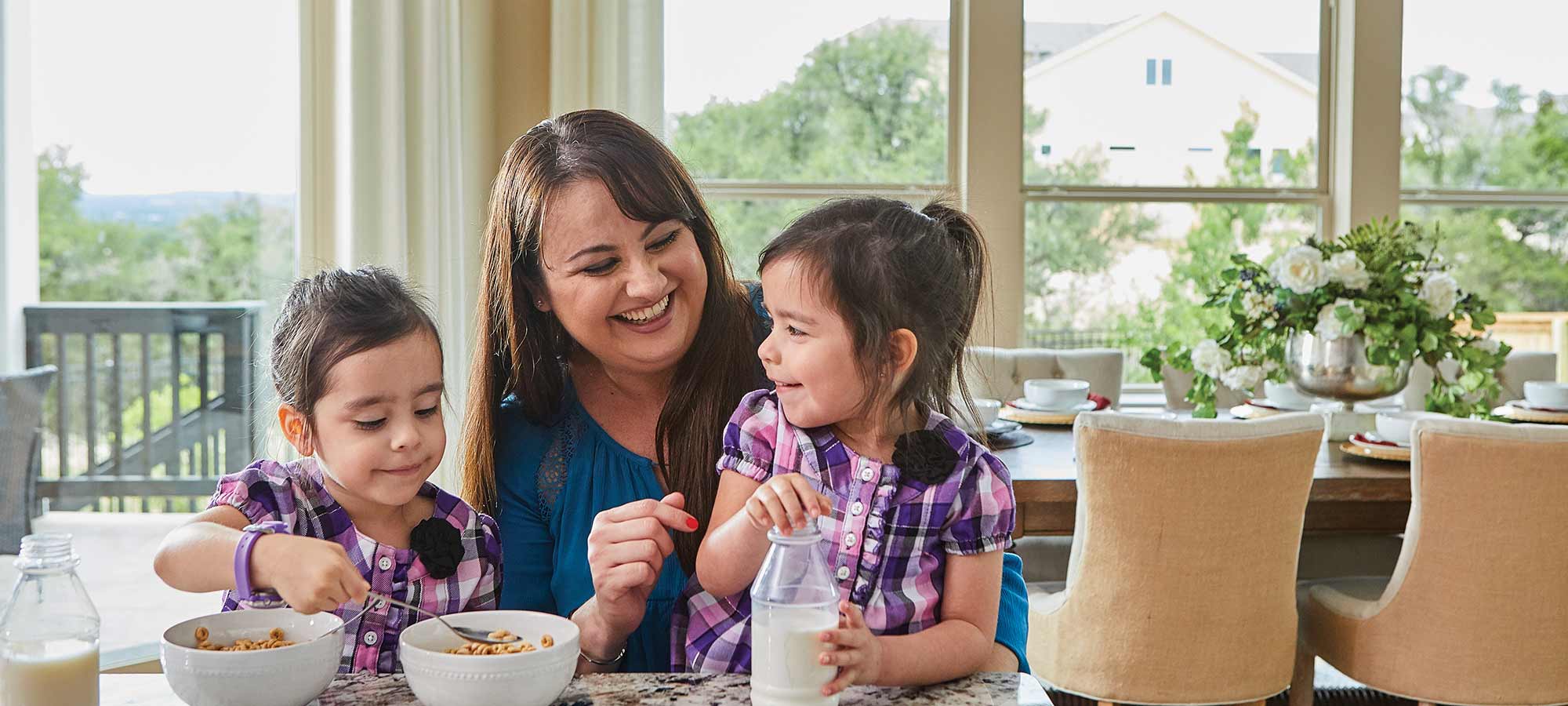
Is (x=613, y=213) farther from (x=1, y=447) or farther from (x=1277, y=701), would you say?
(x=1277, y=701)

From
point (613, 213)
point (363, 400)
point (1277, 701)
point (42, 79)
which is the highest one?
point (42, 79)

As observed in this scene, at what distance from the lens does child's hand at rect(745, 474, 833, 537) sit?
1.03m

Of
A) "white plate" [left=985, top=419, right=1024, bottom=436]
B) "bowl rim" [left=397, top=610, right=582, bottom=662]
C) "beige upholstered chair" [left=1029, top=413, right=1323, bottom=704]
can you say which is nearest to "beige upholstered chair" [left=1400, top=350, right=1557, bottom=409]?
"white plate" [left=985, top=419, right=1024, bottom=436]

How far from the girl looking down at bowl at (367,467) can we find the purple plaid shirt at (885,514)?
0.30 metres

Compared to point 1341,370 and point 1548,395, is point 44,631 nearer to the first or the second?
point 1341,370

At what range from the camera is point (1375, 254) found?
3.17 m

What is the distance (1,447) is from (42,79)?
2.66 ft

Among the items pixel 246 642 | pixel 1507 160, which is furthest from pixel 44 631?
pixel 1507 160

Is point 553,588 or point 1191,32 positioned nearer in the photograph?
point 553,588

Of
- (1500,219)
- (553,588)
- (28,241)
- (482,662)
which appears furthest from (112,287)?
(1500,219)

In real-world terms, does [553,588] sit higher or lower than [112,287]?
lower

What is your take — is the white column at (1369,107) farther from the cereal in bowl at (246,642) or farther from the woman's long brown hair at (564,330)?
the cereal in bowl at (246,642)

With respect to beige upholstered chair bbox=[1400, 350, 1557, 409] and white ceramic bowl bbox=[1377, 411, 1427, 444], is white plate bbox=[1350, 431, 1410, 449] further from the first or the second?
beige upholstered chair bbox=[1400, 350, 1557, 409]

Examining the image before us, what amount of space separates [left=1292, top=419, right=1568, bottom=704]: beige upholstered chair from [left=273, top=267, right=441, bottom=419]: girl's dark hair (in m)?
2.06
